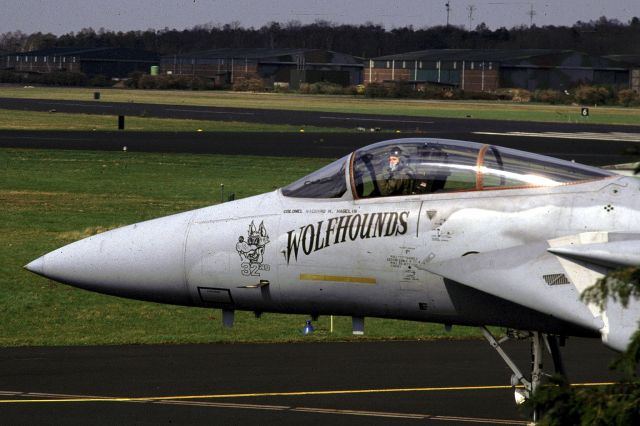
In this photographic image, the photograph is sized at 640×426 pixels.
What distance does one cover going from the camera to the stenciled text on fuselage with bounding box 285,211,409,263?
10.7 m

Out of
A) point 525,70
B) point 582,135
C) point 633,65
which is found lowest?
point 582,135

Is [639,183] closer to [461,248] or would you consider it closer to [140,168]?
[461,248]

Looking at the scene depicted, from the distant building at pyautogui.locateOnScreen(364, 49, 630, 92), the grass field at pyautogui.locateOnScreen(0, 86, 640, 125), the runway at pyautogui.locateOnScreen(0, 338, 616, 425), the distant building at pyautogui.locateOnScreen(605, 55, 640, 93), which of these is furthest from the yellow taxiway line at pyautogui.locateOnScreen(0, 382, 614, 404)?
the distant building at pyautogui.locateOnScreen(605, 55, 640, 93)

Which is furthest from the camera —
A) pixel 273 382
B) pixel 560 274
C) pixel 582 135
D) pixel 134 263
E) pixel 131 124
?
pixel 131 124

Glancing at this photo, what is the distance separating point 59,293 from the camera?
76.1 ft

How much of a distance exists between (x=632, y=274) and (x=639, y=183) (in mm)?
4114

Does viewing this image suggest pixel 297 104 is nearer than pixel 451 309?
No

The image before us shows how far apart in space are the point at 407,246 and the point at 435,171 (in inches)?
30.2

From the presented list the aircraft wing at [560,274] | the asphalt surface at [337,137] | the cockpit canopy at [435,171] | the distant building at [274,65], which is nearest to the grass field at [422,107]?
the asphalt surface at [337,137]

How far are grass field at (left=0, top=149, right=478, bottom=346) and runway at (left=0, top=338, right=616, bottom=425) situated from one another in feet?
3.75

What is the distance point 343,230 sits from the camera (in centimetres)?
1091

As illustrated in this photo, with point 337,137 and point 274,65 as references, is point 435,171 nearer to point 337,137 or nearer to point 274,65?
point 337,137

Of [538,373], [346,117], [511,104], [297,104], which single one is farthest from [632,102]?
[538,373]

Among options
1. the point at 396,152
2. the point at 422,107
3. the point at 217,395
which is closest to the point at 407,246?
the point at 396,152
